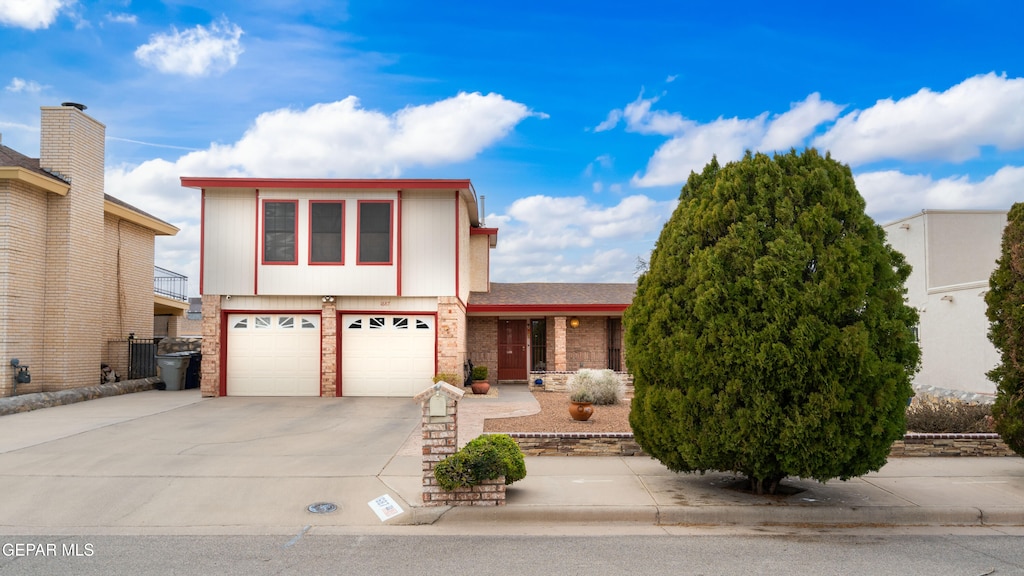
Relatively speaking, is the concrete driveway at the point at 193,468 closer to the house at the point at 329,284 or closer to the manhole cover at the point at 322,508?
the manhole cover at the point at 322,508

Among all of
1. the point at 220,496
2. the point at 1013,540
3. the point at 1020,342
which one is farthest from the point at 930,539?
the point at 220,496

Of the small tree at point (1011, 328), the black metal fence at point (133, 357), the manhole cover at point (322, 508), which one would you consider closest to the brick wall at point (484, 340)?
the black metal fence at point (133, 357)

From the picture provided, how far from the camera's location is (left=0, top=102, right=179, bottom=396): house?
1524 centimetres

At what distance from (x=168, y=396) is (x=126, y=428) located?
242 inches

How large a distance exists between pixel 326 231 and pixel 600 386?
8.12 m

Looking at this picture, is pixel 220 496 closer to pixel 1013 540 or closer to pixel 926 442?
pixel 1013 540

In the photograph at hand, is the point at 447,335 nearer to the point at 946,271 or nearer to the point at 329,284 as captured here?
the point at 329,284

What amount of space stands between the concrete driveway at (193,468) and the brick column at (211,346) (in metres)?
2.93

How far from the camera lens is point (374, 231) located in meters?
17.6

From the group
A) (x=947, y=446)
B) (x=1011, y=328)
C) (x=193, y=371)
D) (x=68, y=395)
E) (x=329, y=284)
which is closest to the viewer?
(x=1011, y=328)

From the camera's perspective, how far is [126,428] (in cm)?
1206

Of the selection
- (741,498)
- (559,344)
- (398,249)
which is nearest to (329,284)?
(398,249)

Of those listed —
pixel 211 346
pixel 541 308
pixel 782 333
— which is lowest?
pixel 211 346

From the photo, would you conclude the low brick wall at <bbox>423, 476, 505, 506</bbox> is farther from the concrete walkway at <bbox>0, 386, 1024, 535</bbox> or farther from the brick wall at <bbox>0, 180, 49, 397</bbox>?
Answer: the brick wall at <bbox>0, 180, 49, 397</bbox>
